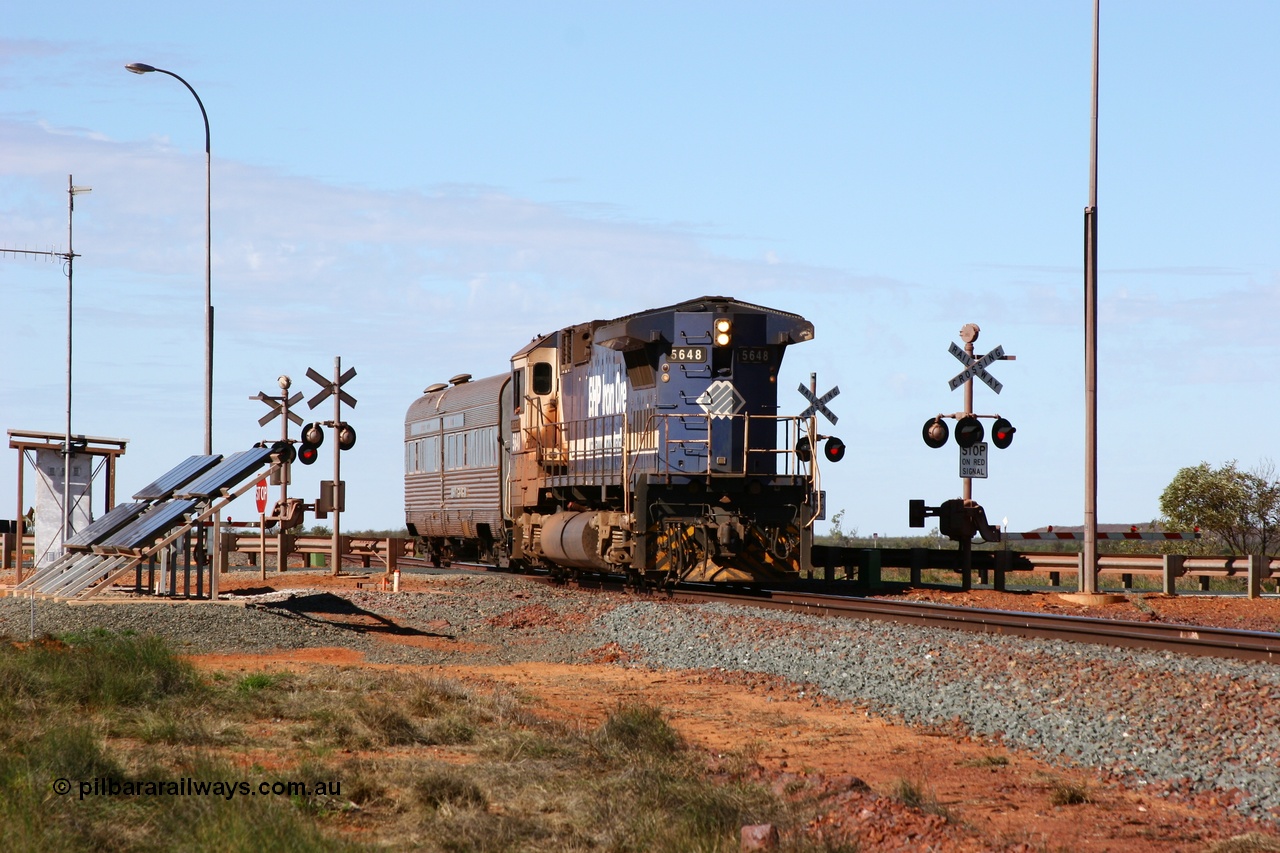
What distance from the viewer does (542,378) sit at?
26062 mm

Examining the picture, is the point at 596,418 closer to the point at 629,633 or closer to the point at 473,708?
the point at 629,633

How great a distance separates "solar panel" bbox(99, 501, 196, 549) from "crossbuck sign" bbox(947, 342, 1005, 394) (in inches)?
539

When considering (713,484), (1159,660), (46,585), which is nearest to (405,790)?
(1159,660)

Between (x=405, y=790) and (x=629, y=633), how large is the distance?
9220 millimetres

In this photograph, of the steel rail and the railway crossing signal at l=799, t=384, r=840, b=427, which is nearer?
the steel rail

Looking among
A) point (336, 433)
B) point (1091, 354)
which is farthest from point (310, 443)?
point (1091, 354)

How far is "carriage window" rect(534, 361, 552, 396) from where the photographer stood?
85.4ft

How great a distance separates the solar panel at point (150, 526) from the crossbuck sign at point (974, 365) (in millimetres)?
13698

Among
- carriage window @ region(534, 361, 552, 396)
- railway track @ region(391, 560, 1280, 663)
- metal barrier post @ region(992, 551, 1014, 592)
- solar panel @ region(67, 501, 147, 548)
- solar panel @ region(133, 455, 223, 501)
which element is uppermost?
carriage window @ region(534, 361, 552, 396)

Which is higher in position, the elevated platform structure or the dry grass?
the elevated platform structure
